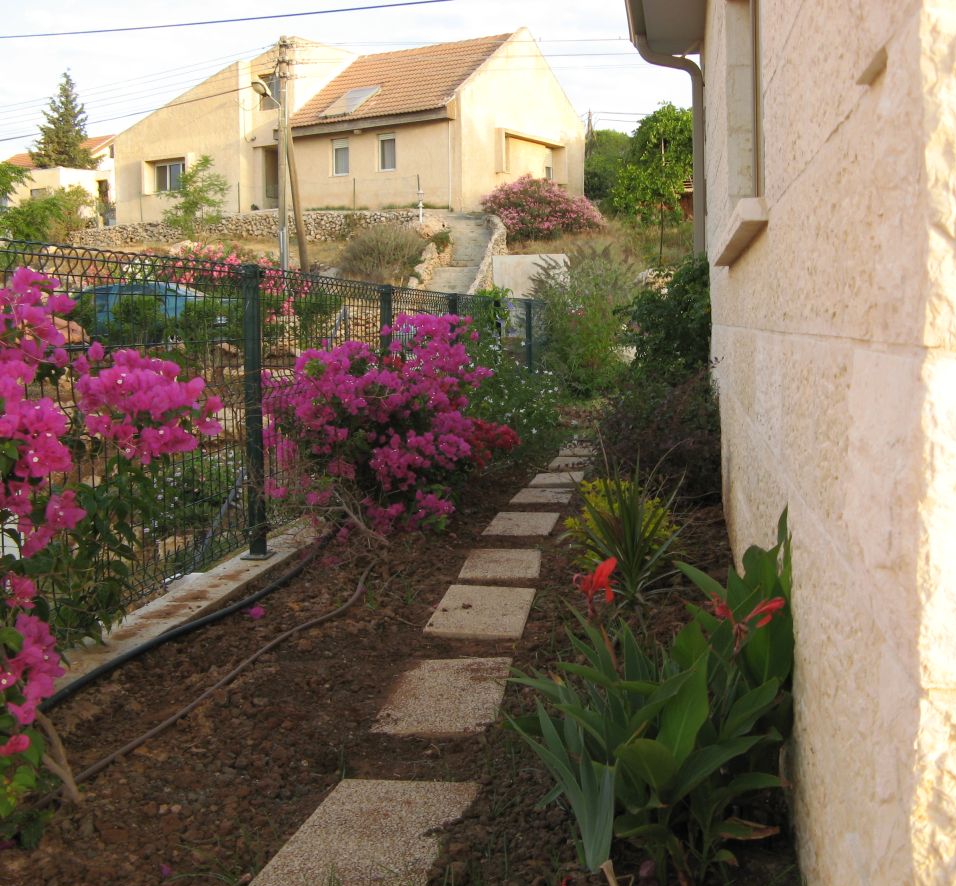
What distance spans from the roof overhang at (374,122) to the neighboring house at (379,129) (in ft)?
0.14

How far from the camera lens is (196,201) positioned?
30625 millimetres

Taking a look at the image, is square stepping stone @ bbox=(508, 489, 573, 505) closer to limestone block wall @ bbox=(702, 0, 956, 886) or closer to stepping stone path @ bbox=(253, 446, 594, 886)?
stepping stone path @ bbox=(253, 446, 594, 886)

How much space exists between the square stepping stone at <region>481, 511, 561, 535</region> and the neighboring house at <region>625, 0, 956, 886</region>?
11.3 ft

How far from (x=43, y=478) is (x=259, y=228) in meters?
30.2

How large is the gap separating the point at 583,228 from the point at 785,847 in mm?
27678

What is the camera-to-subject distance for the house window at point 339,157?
3244 cm

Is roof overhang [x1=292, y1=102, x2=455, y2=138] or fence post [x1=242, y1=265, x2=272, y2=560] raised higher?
roof overhang [x1=292, y1=102, x2=455, y2=138]

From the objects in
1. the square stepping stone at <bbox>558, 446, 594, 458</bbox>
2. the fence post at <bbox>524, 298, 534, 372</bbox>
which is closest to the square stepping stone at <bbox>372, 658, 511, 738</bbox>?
the square stepping stone at <bbox>558, 446, 594, 458</bbox>

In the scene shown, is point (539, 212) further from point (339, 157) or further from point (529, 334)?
point (529, 334)

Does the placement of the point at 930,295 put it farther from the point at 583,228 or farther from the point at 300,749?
the point at 583,228

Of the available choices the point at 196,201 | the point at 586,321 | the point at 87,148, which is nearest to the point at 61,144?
the point at 87,148

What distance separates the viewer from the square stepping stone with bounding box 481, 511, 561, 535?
5824 millimetres

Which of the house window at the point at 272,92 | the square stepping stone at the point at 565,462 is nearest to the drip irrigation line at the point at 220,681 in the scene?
the square stepping stone at the point at 565,462

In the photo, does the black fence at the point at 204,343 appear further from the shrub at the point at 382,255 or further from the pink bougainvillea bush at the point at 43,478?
→ the shrub at the point at 382,255
